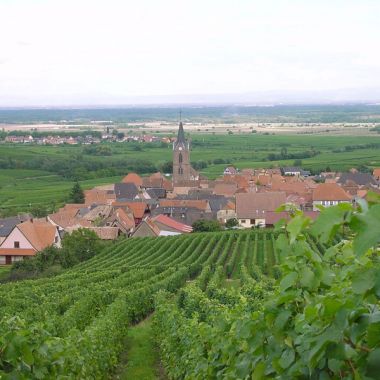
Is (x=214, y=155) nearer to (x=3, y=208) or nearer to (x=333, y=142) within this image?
(x=333, y=142)

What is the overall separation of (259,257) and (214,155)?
99.6m

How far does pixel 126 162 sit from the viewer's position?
117062 millimetres

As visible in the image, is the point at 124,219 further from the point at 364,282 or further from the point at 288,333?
the point at 364,282

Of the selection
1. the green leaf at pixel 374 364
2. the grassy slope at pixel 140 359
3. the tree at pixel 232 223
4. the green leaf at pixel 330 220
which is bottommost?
the tree at pixel 232 223

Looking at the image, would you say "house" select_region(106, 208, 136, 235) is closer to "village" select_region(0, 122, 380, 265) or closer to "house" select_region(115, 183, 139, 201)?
"village" select_region(0, 122, 380, 265)

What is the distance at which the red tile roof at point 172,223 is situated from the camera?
2142 inches

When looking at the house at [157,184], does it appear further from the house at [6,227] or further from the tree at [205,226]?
the house at [6,227]

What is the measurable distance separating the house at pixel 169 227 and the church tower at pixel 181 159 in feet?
91.9

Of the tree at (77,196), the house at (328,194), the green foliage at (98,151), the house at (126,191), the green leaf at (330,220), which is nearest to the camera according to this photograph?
the green leaf at (330,220)

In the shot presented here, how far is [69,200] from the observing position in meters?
73.0

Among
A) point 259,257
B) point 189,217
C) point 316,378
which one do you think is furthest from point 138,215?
point 316,378

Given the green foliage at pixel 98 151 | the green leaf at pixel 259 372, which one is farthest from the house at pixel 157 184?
the green leaf at pixel 259 372

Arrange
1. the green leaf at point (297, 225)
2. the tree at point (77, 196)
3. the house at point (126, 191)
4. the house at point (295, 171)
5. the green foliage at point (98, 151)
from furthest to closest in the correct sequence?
the green foliage at point (98, 151)
the house at point (295, 171)
the house at point (126, 191)
the tree at point (77, 196)
the green leaf at point (297, 225)

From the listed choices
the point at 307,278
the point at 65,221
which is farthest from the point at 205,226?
the point at 307,278
